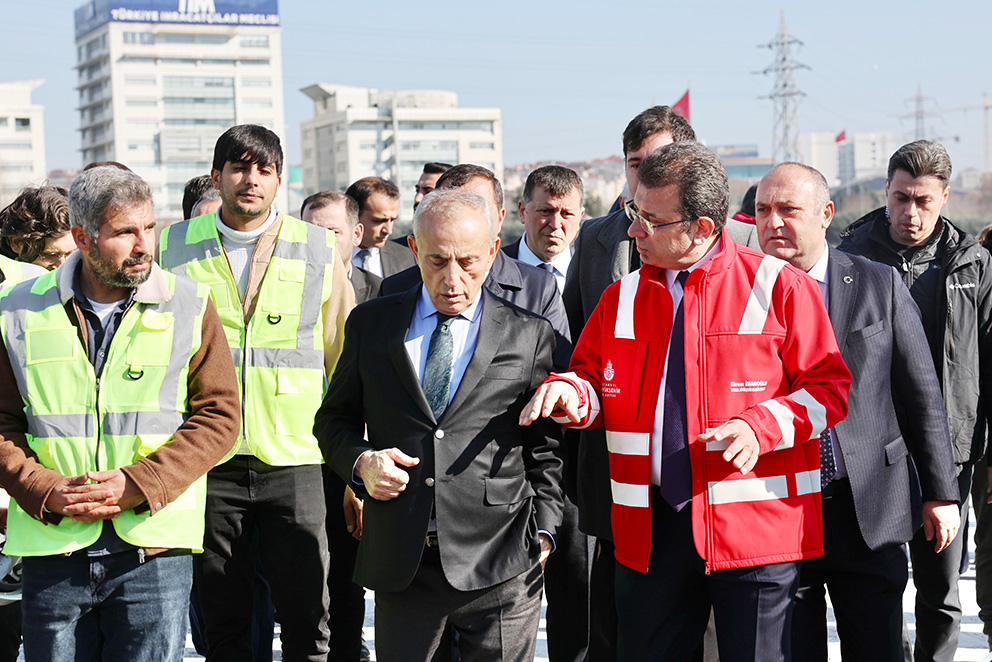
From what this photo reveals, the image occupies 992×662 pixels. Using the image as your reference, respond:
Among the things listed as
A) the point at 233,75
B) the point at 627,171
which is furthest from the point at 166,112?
the point at 627,171

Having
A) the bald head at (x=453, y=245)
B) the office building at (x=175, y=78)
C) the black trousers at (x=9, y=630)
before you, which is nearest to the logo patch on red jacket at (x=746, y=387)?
the bald head at (x=453, y=245)

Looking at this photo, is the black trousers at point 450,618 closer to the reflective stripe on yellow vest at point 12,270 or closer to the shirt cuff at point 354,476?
the shirt cuff at point 354,476

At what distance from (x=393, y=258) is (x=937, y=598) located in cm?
365

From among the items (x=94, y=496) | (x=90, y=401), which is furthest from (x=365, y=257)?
(x=94, y=496)

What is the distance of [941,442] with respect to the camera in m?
3.63

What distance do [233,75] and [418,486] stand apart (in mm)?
117192

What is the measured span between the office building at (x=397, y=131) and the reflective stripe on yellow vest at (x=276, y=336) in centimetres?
10737

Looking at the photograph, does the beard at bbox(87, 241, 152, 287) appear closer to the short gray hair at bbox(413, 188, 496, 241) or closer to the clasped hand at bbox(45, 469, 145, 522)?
the clasped hand at bbox(45, 469, 145, 522)

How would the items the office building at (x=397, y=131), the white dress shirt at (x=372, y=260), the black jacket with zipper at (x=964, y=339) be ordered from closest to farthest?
the black jacket with zipper at (x=964, y=339) → the white dress shirt at (x=372, y=260) → the office building at (x=397, y=131)

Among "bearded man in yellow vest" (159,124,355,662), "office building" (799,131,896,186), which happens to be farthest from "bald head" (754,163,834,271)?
"office building" (799,131,896,186)

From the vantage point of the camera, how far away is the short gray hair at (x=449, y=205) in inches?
123

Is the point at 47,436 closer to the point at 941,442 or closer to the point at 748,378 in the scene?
the point at 748,378

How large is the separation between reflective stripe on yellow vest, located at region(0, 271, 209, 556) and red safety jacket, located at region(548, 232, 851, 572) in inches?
50.3

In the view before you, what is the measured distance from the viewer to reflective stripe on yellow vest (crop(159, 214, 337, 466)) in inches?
168
